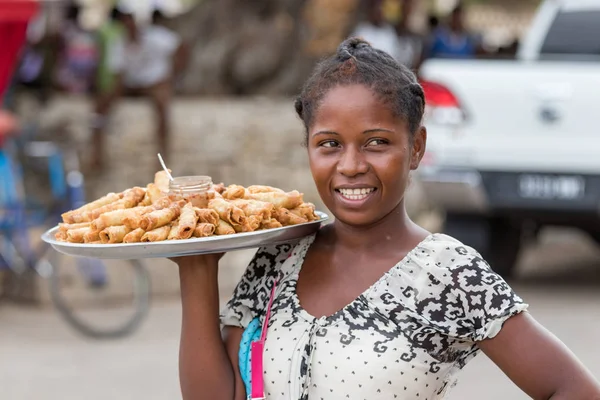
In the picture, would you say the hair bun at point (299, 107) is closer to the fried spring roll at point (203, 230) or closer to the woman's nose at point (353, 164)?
the woman's nose at point (353, 164)

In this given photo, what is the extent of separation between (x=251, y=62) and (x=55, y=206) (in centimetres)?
885

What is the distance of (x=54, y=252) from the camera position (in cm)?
734

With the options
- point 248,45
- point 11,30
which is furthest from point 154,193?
point 248,45

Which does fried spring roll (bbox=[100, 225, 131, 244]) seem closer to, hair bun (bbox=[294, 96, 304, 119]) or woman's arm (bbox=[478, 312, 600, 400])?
hair bun (bbox=[294, 96, 304, 119])

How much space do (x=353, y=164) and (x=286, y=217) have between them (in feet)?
0.82

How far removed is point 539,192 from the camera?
287 inches

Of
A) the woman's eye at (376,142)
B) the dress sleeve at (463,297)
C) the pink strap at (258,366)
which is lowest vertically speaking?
the pink strap at (258,366)

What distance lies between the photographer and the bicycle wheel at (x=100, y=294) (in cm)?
705

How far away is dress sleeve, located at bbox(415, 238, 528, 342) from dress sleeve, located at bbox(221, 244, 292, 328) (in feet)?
1.26

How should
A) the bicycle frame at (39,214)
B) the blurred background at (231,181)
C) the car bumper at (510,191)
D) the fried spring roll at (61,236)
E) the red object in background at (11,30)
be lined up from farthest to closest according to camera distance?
the red object in background at (11,30) < the bicycle frame at (39,214) < the car bumper at (510,191) < the blurred background at (231,181) < the fried spring roll at (61,236)

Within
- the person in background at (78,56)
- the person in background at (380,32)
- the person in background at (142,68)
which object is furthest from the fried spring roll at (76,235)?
the person in background at (380,32)

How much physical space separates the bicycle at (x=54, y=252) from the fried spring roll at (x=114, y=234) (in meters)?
4.97

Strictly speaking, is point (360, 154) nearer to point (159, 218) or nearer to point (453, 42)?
point (159, 218)

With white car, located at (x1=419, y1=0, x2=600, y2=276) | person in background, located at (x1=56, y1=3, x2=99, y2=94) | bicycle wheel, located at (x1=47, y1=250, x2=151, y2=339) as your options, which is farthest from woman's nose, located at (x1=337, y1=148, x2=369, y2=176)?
person in background, located at (x1=56, y1=3, x2=99, y2=94)
